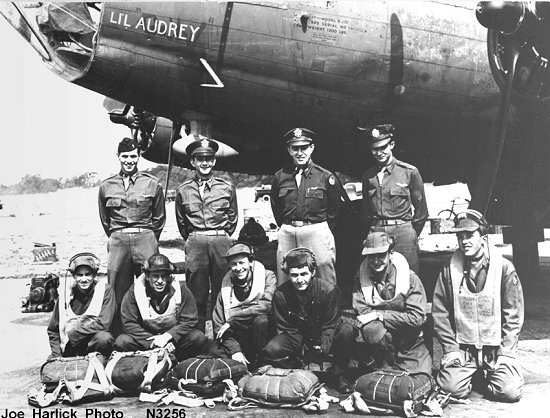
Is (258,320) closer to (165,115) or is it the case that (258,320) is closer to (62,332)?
(62,332)

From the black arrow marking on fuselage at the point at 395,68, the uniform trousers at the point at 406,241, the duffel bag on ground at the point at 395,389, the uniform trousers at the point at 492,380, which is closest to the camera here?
the duffel bag on ground at the point at 395,389

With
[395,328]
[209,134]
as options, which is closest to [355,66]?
[209,134]

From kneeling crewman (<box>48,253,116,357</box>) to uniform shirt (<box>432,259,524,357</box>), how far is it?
2.77 metres

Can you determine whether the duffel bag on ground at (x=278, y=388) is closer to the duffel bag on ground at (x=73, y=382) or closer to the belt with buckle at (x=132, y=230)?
the duffel bag on ground at (x=73, y=382)

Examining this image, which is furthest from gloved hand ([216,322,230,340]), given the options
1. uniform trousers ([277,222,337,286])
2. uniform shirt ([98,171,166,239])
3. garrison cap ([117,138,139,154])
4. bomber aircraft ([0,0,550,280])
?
bomber aircraft ([0,0,550,280])

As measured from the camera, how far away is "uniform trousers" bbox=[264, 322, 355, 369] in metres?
4.57

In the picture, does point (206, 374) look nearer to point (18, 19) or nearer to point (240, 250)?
point (240, 250)

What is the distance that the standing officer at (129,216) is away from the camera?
560cm

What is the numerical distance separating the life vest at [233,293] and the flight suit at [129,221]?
3.62ft

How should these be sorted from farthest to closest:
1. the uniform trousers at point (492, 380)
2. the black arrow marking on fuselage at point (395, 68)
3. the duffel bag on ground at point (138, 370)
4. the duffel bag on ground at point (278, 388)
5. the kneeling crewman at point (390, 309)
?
1. the black arrow marking on fuselage at point (395, 68)
2. the kneeling crewman at point (390, 309)
3. the duffel bag on ground at point (138, 370)
4. the uniform trousers at point (492, 380)
5. the duffel bag on ground at point (278, 388)

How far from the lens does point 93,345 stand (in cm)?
467

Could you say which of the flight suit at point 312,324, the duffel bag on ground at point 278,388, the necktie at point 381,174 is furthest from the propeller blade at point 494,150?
the duffel bag on ground at point 278,388

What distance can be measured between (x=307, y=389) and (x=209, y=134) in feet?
10.2

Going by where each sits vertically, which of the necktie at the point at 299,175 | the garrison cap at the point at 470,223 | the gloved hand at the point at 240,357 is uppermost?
the necktie at the point at 299,175
